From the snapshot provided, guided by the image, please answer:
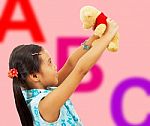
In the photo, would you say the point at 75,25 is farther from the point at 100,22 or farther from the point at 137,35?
the point at 100,22

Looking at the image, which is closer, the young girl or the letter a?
the young girl

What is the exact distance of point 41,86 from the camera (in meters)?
1.08

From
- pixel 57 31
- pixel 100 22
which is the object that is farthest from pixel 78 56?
pixel 57 31

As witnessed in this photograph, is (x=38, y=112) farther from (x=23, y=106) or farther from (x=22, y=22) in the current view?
(x=22, y=22)

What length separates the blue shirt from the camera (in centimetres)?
104

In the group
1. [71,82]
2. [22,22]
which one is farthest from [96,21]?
[22,22]

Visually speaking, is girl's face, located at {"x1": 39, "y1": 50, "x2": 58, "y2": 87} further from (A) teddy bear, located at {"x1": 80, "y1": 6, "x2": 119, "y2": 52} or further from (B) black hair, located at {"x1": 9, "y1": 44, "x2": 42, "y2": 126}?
(A) teddy bear, located at {"x1": 80, "y1": 6, "x2": 119, "y2": 52}

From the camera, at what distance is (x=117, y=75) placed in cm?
170

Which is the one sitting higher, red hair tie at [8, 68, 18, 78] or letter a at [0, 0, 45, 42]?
letter a at [0, 0, 45, 42]

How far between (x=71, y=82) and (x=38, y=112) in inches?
4.6

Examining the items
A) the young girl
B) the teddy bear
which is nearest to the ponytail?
the young girl

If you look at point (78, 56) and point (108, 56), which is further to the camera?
point (108, 56)

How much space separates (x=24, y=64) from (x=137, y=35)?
768 millimetres

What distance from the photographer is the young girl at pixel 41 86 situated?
100 centimetres
